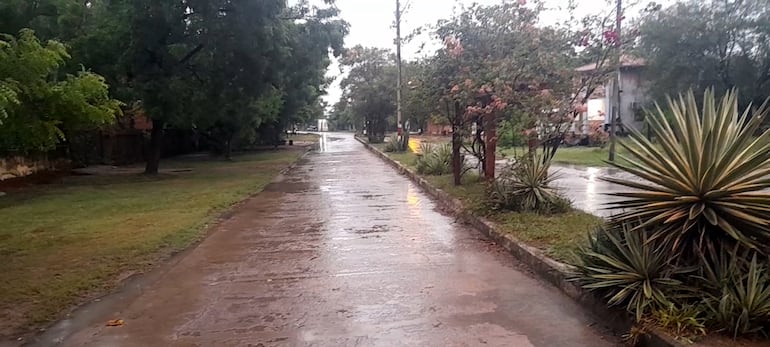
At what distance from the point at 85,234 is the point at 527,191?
6.97 meters

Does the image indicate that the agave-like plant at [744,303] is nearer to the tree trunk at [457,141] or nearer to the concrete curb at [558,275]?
the concrete curb at [558,275]

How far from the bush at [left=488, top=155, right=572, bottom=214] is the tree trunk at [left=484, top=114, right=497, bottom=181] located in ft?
5.09

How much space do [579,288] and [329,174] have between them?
1722 centimetres

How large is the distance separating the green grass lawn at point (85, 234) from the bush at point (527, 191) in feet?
16.1

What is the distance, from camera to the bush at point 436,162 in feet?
62.8

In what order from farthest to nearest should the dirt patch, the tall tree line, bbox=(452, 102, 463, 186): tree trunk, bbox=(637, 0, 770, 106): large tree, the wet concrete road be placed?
bbox=(637, 0, 770, 106): large tree < the tall tree line < the dirt patch < bbox=(452, 102, 463, 186): tree trunk < the wet concrete road

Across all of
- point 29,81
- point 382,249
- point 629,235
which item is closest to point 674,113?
point 629,235

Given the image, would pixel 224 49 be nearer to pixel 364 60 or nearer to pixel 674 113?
pixel 674 113

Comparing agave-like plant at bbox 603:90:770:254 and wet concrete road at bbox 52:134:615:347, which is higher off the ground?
agave-like plant at bbox 603:90:770:254

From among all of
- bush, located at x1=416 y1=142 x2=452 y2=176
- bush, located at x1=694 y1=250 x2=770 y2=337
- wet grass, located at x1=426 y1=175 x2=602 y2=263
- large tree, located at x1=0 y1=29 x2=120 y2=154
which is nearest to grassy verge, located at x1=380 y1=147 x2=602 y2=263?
wet grass, located at x1=426 y1=175 x2=602 y2=263

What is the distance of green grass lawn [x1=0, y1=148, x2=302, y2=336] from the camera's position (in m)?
6.55

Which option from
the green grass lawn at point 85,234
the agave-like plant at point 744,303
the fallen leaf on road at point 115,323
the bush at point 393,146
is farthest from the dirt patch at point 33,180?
the agave-like plant at point 744,303

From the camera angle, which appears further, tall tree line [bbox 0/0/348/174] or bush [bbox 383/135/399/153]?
bush [bbox 383/135/399/153]

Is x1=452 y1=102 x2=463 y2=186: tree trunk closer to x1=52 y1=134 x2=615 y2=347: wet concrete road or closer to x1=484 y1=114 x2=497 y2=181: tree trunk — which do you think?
x1=484 y1=114 x2=497 y2=181: tree trunk
